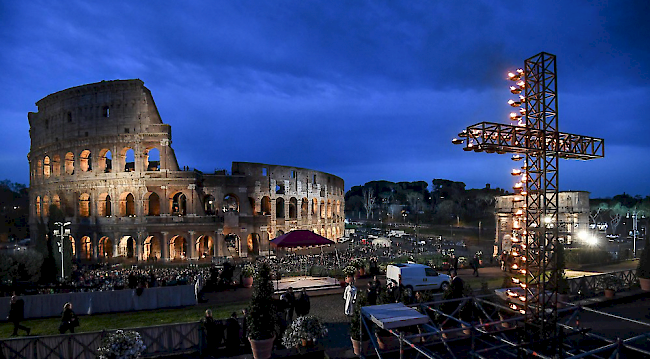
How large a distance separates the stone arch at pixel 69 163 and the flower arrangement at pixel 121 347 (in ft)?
127

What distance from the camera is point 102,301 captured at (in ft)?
54.4

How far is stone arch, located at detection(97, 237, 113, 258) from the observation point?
39.5m

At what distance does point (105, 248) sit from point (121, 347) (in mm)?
39500

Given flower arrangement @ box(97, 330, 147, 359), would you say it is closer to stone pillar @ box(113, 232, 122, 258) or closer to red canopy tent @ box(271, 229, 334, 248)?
red canopy tent @ box(271, 229, 334, 248)

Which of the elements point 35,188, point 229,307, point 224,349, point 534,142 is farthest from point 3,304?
point 35,188

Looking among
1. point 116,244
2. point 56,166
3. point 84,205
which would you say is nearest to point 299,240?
point 116,244

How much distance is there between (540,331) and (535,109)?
19.5 ft

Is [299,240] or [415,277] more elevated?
[299,240]

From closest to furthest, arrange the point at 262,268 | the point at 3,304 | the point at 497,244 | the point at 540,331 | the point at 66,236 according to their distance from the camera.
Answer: the point at 540,331
the point at 262,268
the point at 3,304
the point at 66,236
the point at 497,244

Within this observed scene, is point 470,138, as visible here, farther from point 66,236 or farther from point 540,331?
point 66,236

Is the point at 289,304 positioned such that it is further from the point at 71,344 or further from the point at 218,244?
the point at 218,244

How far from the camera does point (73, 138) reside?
128ft

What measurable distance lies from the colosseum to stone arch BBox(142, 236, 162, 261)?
0.39 ft

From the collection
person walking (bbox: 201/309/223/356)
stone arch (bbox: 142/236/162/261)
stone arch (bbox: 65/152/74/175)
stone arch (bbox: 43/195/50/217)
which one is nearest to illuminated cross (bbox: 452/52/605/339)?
person walking (bbox: 201/309/223/356)
